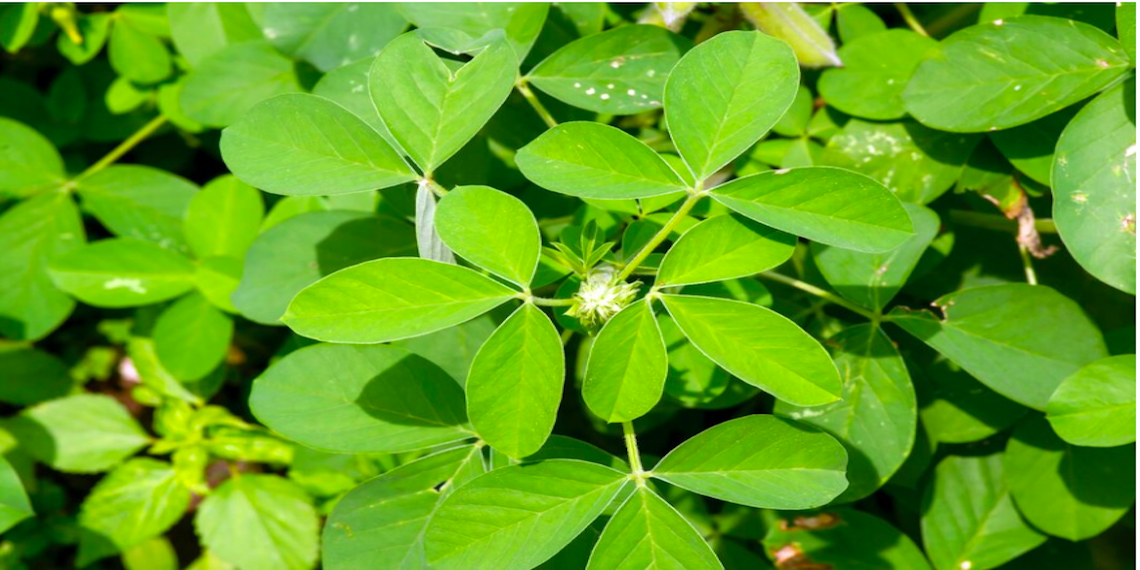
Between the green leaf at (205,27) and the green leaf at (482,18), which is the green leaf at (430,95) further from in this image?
the green leaf at (205,27)

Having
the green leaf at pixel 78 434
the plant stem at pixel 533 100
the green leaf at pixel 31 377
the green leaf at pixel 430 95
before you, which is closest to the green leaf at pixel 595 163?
the green leaf at pixel 430 95

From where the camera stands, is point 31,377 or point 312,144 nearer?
point 312,144

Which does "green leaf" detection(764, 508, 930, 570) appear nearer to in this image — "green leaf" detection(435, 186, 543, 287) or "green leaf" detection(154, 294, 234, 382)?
"green leaf" detection(435, 186, 543, 287)

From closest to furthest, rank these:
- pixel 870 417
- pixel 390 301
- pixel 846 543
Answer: pixel 390 301 → pixel 870 417 → pixel 846 543

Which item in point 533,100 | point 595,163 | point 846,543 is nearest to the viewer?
point 595,163

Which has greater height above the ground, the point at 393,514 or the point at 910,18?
the point at 910,18

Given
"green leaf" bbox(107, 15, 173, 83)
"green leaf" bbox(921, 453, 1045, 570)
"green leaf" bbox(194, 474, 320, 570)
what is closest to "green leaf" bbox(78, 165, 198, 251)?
"green leaf" bbox(107, 15, 173, 83)

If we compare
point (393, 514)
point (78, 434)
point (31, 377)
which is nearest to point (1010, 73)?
point (393, 514)

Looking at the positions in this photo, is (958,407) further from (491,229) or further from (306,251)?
(306,251)

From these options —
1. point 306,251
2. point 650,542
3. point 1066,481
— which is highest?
point 306,251
